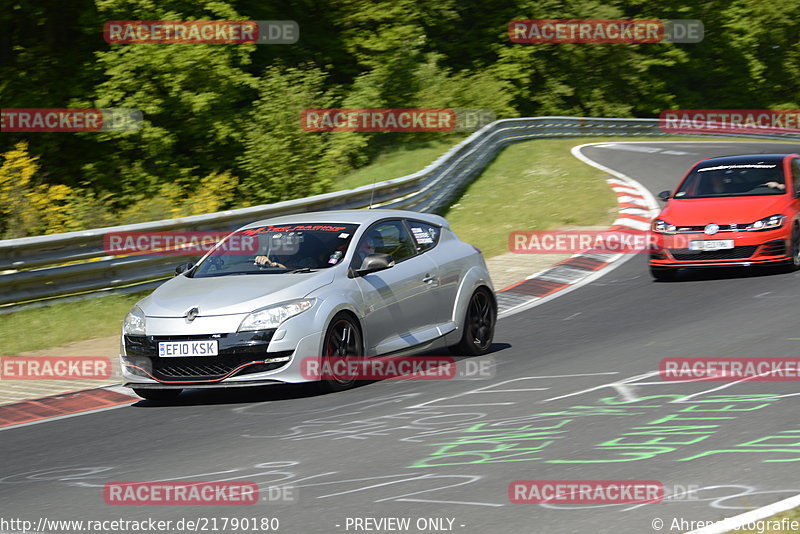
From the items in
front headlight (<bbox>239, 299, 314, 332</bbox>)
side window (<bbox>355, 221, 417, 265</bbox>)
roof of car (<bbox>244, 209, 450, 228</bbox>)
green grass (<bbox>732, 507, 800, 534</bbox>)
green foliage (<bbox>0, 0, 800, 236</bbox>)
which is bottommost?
green grass (<bbox>732, 507, 800, 534</bbox>)

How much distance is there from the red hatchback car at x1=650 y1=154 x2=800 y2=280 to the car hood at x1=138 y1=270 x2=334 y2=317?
6.97 meters

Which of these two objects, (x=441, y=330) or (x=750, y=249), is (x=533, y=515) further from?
(x=750, y=249)

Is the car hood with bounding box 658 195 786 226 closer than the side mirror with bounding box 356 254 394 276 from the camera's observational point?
No

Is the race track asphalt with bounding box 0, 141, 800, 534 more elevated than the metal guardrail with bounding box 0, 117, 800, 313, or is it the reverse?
the metal guardrail with bounding box 0, 117, 800, 313

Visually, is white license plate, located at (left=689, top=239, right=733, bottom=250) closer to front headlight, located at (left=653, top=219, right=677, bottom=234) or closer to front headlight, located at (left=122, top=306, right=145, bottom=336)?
front headlight, located at (left=653, top=219, right=677, bottom=234)

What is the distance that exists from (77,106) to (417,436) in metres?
27.7

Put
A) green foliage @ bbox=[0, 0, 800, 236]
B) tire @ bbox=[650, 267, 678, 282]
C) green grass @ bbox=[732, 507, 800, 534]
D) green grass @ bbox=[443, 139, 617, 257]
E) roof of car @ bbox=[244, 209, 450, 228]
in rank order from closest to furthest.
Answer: green grass @ bbox=[732, 507, 800, 534], roof of car @ bbox=[244, 209, 450, 228], tire @ bbox=[650, 267, 678, 282], green grass @ bbox=[443, 139, 617, 257], green foliage @ bbox=[0, 0, 800, 236]

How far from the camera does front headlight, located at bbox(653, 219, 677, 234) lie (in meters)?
15.2

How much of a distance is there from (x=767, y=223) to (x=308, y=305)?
314 inches

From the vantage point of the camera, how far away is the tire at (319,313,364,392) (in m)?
9.29

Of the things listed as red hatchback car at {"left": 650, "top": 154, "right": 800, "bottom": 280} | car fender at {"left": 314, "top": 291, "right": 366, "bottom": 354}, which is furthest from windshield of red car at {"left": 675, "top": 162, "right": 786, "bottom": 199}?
car fender at {"left": 314, "top": 291, "right": 366, "bottom": 354}

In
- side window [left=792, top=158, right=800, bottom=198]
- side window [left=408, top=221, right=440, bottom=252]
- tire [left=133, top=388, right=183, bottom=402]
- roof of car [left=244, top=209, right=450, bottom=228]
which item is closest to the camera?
tire [left=133, top=388, right=183, bottom=402]

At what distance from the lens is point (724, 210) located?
596 inches

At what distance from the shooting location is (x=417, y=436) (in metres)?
7.66
